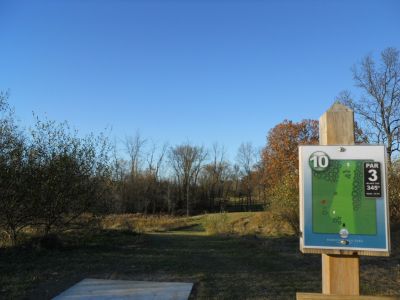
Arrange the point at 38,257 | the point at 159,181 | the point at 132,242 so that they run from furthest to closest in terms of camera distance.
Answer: the point at 159,181, the point at 132,242, the point at 38,257

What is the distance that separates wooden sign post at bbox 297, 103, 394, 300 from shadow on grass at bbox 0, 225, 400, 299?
10.1 feet

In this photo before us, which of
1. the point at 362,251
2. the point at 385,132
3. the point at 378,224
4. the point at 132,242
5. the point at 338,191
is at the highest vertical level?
the point at 385,132

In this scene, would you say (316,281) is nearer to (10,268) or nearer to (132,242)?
(10,268)

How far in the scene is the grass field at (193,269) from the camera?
6348mm

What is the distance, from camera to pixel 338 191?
3.04 m

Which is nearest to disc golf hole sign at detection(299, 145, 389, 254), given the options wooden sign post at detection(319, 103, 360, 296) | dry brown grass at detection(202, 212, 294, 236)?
wooden sign post at detection(319, 103, 360, 296)

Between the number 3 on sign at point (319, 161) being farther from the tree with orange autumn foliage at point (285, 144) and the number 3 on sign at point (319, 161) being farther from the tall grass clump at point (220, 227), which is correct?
the tree with orange autumn foliage at point (285, 144)

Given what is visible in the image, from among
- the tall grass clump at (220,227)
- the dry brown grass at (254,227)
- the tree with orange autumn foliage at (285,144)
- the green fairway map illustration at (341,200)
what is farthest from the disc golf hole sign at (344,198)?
the tree with orange autumn foliage at (285,144)

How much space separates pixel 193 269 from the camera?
7918 millimetres

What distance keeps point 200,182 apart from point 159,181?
7.92 metres

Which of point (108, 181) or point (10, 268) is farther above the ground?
point (108, 181)

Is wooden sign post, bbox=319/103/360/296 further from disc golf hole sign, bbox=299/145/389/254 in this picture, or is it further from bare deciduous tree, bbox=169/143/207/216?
bare deciduous tree, bbox=169/143/207/216

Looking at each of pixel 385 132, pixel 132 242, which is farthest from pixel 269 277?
pixel 385 132

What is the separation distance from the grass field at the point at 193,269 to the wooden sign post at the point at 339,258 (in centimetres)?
309
